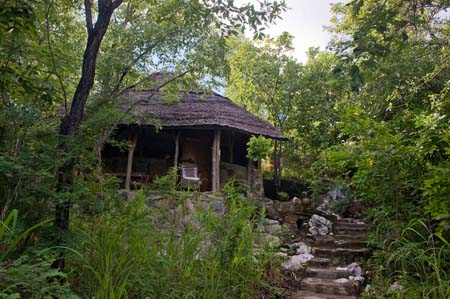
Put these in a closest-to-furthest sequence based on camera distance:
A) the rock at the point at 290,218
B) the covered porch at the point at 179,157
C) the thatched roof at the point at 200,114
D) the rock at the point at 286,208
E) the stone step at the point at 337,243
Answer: the stone step at the point at 337,243
the rock at the point at 290,218
the rock at the point at 286,208
the thatched roof at the point at 200,114
the covered porch at the point at 179,157

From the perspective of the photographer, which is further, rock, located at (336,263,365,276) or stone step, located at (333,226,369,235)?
stone step, located at (333,226,369,235)

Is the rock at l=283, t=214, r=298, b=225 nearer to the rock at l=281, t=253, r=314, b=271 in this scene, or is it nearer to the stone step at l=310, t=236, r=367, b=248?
the stone step at l=310, t=236, r=367, b=248

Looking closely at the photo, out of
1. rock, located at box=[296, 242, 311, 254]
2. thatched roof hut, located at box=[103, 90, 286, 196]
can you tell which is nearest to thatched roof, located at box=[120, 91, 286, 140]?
thatched roof hut, located at box=[103, 90, 286, 196]

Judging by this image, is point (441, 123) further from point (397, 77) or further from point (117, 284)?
point (117, 284)

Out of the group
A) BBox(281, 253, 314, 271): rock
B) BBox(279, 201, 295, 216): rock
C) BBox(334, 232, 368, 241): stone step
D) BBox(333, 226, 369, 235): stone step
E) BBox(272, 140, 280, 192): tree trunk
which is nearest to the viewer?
BBox(281, 253, 314, 271): rock

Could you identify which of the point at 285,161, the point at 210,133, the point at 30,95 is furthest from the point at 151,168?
the point at 30,95

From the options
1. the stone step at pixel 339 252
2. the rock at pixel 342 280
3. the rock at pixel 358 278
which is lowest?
the rock at pixel 342 280

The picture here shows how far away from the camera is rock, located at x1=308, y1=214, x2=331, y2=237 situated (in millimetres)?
6908

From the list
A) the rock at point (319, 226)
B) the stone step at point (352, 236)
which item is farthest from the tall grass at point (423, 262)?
the rock at point (319, 226)

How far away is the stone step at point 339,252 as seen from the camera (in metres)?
5.34

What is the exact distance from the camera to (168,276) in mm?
2645

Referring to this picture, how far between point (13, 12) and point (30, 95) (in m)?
0.64

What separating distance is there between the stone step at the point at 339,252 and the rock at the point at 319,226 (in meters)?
1.29

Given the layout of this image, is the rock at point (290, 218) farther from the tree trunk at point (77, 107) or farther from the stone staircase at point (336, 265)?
the tree trunk at point (77, 107)
